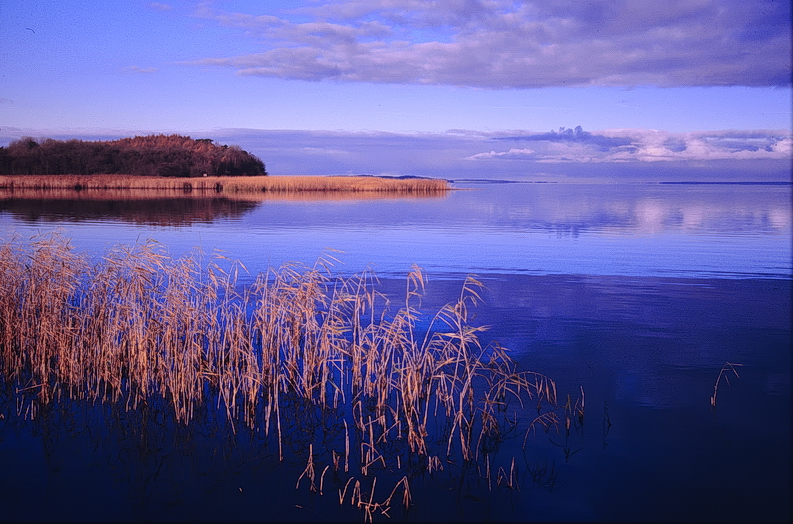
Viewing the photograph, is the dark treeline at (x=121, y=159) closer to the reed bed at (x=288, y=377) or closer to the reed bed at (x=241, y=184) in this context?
the reed bed at (x=241, y=184)

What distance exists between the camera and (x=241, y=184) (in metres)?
70.1

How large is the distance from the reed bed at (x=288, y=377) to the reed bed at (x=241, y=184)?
60.5 m

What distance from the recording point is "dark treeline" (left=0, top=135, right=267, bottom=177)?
3482 inches

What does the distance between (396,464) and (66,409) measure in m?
3.70

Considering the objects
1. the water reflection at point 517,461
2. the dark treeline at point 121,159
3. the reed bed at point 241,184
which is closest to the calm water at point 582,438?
the water reflection at point 517,461

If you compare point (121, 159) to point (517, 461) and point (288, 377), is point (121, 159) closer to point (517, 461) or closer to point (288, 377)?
point (288, 377)

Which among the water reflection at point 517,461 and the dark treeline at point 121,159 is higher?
the dark treeline at point 121,159

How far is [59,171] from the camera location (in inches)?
3607

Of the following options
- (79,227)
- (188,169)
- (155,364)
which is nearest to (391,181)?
(188,169)

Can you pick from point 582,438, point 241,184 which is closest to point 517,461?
point 582,438

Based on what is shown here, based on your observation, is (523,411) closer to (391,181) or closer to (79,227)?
(79,227)

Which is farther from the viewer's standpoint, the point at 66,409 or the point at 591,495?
the point at 66,409

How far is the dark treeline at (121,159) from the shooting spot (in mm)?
88438

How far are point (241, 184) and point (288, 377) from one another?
6539 cm
